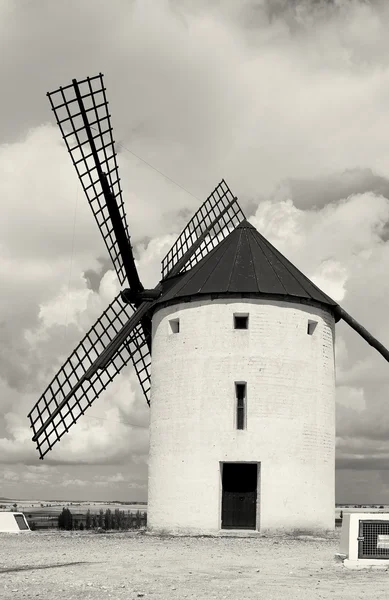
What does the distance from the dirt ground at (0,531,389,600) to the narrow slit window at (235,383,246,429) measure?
456 cm

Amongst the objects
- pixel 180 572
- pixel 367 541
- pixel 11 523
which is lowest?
pixel 11 523

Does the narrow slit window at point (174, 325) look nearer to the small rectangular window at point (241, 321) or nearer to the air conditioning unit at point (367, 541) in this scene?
the small rectangular window at point (241, 321)

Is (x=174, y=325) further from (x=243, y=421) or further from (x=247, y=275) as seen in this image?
(x=243, y=421)

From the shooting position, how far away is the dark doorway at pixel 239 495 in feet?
102

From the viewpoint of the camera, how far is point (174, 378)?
106ft

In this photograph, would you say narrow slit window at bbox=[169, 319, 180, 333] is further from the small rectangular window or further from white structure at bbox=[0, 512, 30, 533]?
white structure at bbox=[0, 512, 30, 533]

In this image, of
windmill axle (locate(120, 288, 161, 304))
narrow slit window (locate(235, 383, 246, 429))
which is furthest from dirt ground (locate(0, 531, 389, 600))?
windmill axle (locate(120, 288, 161, 304))

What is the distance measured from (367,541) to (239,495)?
11323 millimetres

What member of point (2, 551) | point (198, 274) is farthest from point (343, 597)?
point (198, 274)

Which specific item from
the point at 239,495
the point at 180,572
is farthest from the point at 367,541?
the point at 239,495

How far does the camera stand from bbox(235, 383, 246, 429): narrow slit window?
3134 centimetres

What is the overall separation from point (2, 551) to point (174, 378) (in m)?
9.98

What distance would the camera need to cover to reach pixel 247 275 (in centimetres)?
3288

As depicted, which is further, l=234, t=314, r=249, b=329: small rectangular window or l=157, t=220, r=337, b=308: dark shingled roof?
l=157, t=220, r=337, b=308: dark shingled roof
